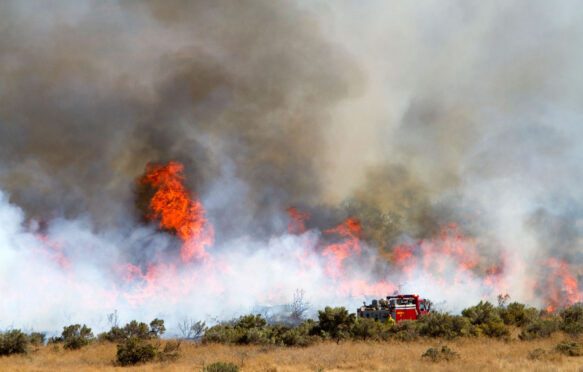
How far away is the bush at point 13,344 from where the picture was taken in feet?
62.0

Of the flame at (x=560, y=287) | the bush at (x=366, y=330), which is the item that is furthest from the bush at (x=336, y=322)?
the flame at (x=560, y=287)

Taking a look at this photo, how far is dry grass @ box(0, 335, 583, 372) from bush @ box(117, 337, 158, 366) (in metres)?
0.57

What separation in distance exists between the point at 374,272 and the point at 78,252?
38406 mm

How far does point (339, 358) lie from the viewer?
1672 cm

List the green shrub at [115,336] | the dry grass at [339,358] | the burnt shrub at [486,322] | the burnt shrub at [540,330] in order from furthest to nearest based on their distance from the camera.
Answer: the green shrub at [115,336], the burnt shrub at [486,322], the burnt shrub at [540,330], the dry grass at [339,358]

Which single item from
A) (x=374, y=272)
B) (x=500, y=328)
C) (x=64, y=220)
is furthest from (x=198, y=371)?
(x=374, y=272)

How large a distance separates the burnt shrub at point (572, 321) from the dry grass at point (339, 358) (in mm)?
1572

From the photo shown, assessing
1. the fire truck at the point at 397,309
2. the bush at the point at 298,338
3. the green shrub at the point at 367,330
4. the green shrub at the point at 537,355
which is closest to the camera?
the green shrub at the point at 537,355

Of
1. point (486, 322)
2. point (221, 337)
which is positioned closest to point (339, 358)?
point (221, 337)

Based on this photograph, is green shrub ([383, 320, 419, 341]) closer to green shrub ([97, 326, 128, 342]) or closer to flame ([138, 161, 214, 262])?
green shrub ([97, 326, 128, 342])

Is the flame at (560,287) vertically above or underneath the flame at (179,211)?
underneath

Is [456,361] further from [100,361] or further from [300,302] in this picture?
[300,302]

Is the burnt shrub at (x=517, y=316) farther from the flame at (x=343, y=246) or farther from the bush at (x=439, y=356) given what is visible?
the flame at (x=343, y=246)

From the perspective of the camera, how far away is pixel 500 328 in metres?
22.6
